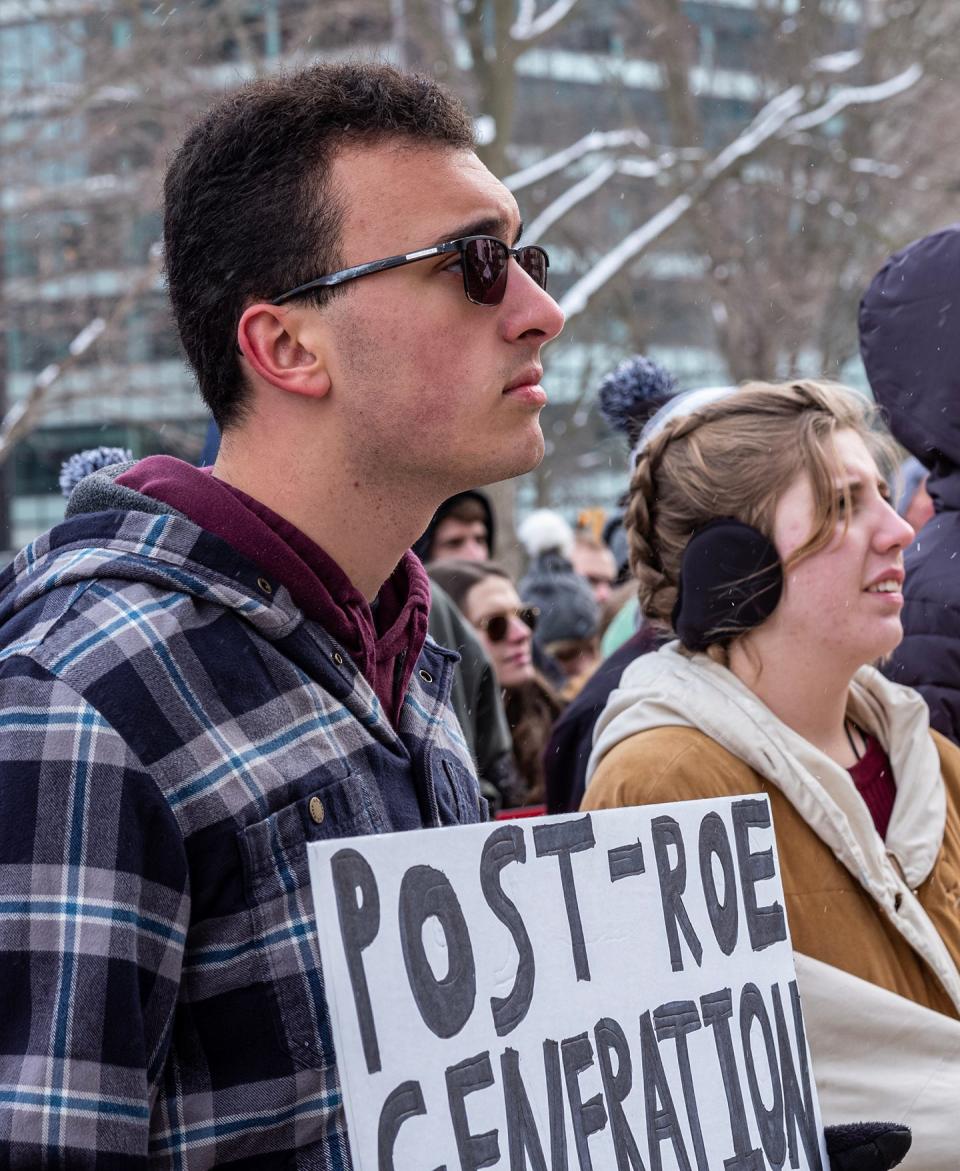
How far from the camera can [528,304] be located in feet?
6.64

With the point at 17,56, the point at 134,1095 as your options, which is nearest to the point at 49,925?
the point at 134,1095

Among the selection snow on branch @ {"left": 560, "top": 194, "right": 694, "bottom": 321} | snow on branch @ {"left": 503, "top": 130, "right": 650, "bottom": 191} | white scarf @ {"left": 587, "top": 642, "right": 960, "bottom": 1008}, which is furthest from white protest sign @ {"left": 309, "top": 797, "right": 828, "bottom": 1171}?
snow on branch @ {"left": 560, "top": 194, "right": 694, "bottom": 321}

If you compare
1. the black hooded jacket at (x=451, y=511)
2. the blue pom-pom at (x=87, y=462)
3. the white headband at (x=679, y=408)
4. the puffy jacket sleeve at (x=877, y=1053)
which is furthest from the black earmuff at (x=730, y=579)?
the black hooded jacket at (x=451, y=511)

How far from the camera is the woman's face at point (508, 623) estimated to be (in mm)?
5668

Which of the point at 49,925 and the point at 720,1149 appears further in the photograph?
the point at 720,1149

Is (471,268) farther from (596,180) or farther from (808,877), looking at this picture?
(596,180)

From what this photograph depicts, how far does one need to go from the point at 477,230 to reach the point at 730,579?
1.07 m

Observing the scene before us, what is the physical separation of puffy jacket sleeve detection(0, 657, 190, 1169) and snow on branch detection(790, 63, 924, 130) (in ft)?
48.5

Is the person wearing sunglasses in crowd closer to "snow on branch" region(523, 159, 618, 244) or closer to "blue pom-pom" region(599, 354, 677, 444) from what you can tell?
"blue pom-pom" region(599, 354, 677, 444)

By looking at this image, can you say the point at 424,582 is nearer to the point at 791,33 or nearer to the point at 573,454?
the point at 791,33

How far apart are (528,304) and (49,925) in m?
0.96

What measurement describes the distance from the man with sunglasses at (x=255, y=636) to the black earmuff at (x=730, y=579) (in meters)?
0.82

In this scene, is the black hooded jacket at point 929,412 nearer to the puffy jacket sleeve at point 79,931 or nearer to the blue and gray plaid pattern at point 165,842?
the blue and gray plaid pattern at point 165,842

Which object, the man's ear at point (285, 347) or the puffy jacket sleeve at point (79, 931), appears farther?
the man's ear at point (285, 347)
